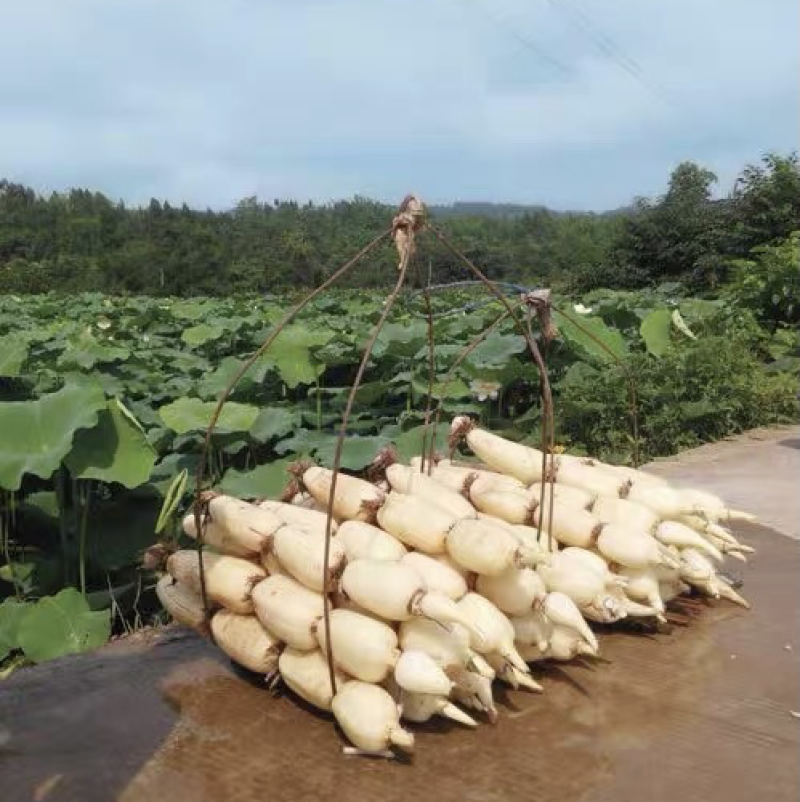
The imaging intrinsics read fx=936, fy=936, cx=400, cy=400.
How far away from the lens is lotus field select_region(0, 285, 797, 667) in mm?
3701

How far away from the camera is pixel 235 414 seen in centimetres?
452

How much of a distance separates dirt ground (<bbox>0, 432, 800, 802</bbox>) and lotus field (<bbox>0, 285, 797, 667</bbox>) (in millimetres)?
571

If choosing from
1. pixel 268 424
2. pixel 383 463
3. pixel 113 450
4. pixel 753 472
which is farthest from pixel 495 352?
pixel 383 463

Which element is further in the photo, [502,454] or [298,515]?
[502,454]

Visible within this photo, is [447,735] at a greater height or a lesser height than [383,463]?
lesser

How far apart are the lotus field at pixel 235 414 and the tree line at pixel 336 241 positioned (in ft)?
19.0

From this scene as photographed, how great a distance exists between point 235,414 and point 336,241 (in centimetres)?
6237

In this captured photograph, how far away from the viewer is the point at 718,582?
2820 millimetres

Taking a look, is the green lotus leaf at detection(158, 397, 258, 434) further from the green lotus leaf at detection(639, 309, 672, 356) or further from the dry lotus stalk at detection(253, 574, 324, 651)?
the green lotus leaf at detection(639, 309, 672, 356)

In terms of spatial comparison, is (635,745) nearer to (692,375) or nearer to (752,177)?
(692,375)

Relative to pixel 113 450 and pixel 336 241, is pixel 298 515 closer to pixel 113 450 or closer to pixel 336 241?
pixel 113 450

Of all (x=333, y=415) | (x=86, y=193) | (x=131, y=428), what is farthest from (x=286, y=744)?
(x=86, y=193)

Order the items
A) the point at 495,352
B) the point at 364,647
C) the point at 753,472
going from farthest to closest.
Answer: the point at 495,352 < the point at 753,472 < the point at 364,647

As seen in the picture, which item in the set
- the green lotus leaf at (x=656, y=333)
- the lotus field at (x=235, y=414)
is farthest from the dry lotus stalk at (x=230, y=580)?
the green lotus leaf at (x=656, y=333)
